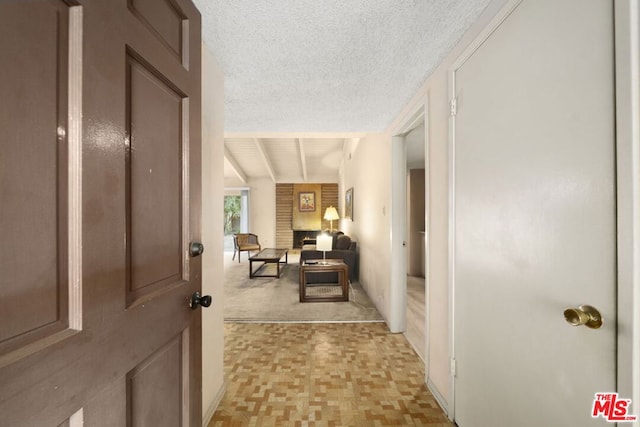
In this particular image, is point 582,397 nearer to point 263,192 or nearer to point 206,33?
point 206,33

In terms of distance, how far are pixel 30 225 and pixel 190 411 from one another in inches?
32.7

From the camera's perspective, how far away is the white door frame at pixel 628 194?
699mm

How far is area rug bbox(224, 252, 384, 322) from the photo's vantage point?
3.19 meters

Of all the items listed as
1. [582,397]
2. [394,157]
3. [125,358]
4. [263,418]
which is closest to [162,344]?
[125,358]

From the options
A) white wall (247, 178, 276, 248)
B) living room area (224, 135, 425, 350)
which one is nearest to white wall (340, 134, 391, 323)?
living room area (224, 135, 425, 350)

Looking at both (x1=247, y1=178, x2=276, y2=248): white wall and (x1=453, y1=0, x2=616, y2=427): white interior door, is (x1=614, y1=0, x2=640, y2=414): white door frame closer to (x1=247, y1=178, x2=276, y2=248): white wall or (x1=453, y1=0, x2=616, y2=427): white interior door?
(x1=453, y1=0, x2=616, y2=427): white interior door

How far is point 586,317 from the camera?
2.59 ft

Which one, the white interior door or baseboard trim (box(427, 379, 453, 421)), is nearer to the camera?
the white interior door

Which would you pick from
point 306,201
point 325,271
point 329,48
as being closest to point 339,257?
point 325,271

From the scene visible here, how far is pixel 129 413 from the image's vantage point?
28.4 inches

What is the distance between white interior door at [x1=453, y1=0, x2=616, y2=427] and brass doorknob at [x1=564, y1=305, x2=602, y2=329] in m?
0.02

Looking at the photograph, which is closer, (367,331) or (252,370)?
(252,370)

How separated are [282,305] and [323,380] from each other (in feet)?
5.62

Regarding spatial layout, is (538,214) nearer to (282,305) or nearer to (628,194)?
(628,194)
